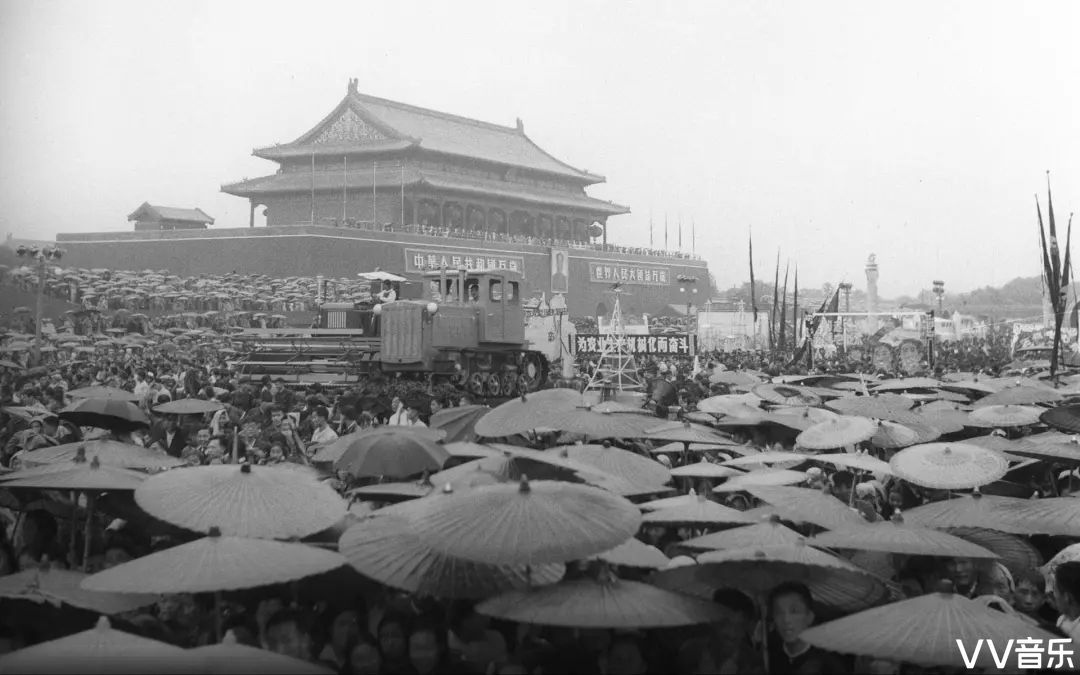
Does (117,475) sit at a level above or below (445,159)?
below

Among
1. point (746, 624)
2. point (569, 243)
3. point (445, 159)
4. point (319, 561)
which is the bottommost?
point (746, 624)

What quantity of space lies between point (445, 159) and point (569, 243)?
7.51 meters

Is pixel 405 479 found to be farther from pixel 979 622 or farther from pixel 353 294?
pixel 353 294

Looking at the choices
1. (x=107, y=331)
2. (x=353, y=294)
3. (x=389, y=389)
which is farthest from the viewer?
(x=353, y=294)

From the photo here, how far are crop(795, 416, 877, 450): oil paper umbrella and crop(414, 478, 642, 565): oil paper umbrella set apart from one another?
3423mm

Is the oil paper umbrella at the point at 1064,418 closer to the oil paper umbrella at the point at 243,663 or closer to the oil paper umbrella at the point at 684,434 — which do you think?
the oil paper umbrella at the point at 684,434

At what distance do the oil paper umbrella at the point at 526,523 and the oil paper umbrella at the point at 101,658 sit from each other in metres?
0.98

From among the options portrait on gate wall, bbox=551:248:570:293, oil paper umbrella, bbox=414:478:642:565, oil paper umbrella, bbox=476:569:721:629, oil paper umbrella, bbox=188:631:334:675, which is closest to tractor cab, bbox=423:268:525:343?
oil paper umbrella, bbox=414:478:642:565

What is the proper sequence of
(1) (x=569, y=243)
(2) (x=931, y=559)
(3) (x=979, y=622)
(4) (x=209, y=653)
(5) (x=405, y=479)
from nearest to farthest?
1. (4) (x=209, y=653)
2. (3) (x=979, y=622)
3. (2) (x=931, y=559)
4. (5) (x=405, y=479)
5. (1) (x=569, y=243)

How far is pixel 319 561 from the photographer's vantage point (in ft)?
14.1

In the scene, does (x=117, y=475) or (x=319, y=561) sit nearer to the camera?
(x=319, y=561)

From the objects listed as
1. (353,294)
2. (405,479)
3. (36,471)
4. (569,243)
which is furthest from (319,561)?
(569,243)

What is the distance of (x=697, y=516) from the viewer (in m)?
5.26

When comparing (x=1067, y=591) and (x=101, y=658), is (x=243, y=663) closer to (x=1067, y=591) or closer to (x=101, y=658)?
(x=101, y=658)
